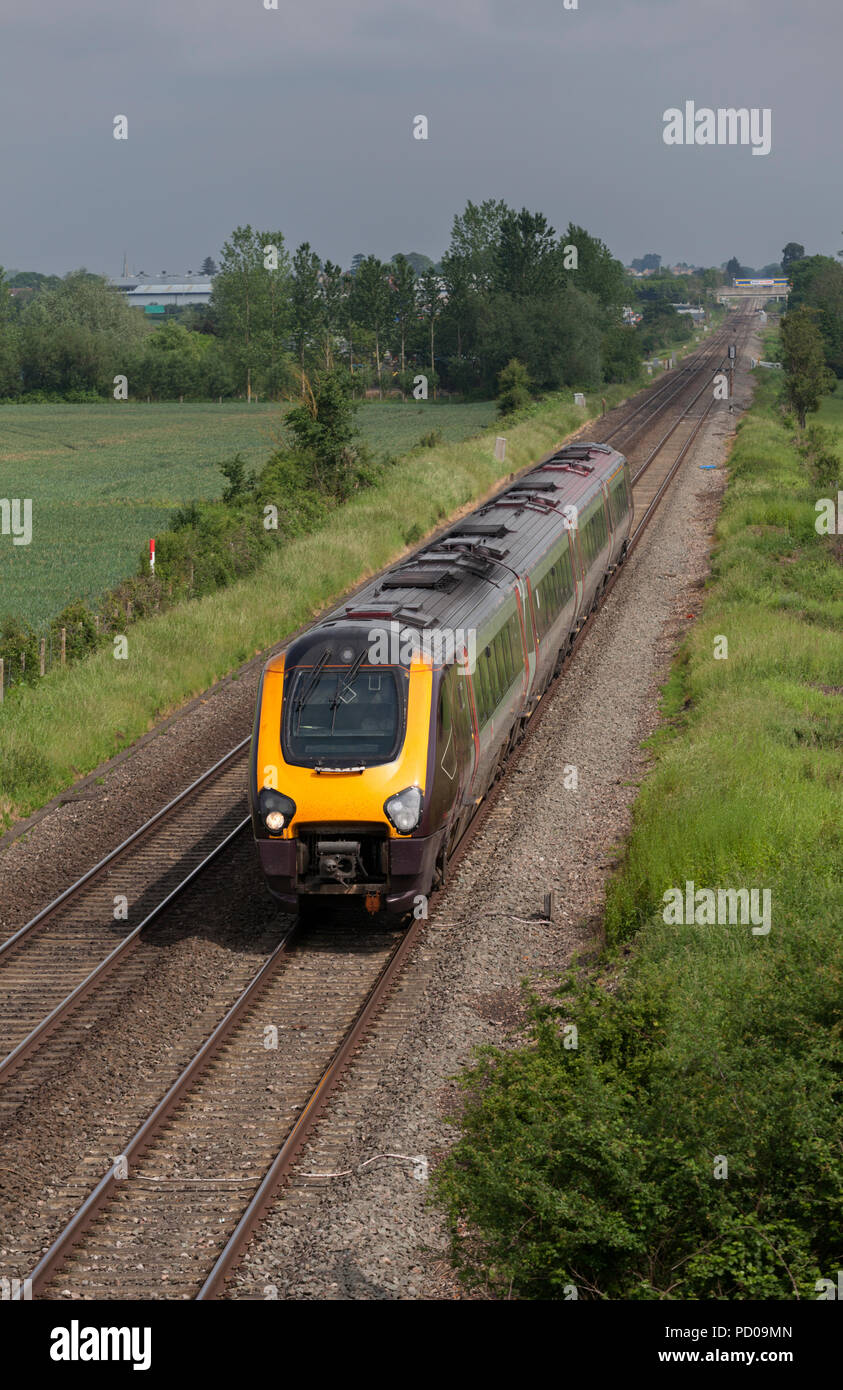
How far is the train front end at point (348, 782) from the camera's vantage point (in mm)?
13617

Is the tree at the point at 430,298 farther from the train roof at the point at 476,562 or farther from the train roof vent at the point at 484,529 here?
the train roof vent at the point at 484,529

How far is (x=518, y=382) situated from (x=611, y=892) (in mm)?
71035

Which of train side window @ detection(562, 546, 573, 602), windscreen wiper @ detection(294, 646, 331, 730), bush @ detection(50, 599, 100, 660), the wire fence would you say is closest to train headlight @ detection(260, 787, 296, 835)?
windscreen wiper @ detection(294, 646, 331, 730)

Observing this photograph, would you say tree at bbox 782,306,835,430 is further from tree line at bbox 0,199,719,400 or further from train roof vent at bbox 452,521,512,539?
train roof vent at bbox 452,521,512,539

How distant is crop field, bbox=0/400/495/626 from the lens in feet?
140

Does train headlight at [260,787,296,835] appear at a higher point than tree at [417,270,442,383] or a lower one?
lower

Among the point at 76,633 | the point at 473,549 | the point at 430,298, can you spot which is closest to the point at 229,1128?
the point at 473,549

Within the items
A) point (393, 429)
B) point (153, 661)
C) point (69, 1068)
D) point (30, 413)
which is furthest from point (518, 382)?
point (69, 1068)

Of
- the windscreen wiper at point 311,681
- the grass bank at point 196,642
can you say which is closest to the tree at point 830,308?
the grass bank at point 196,642

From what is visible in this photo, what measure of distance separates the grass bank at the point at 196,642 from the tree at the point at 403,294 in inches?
3110

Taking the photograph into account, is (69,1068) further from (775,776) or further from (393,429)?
(393,429)

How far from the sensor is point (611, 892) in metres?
14.6

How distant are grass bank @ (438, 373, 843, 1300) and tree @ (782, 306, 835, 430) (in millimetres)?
51848

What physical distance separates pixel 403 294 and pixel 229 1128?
121517 mm
